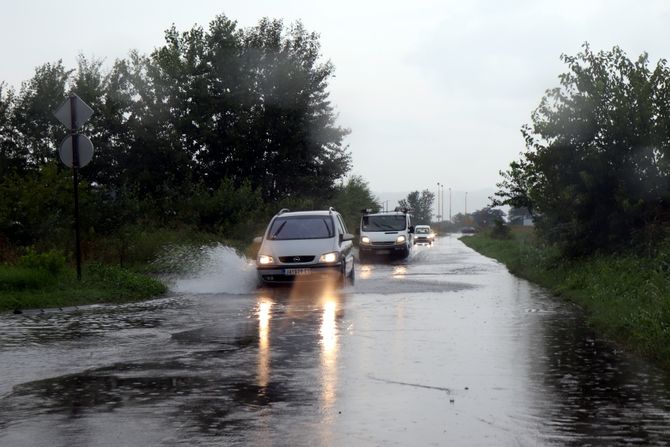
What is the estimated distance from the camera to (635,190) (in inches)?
858

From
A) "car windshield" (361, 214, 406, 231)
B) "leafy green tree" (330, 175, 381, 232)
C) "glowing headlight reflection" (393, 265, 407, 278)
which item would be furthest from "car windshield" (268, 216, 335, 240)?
"leafy green tree" (330, 175, 381, 232)

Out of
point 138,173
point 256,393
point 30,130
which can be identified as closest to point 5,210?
point 256,393

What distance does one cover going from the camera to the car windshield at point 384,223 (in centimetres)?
3744

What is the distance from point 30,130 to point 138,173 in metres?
10.5

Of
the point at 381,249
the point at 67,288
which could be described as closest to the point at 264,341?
the point at 67,288

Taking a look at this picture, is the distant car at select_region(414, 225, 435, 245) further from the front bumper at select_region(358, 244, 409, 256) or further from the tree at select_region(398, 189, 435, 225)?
the tree at select_region(398, 189, 435, 225)

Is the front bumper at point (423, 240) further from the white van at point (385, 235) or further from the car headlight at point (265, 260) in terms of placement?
the car headlight at point (265, 260)

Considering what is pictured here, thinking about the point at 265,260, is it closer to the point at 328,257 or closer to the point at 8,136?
the point at 328,257

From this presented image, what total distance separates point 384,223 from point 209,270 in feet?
48.8

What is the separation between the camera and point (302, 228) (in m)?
20.5

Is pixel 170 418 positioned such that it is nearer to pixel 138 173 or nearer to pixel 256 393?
pixel 256 393

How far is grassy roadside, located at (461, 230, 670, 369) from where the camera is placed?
1054cm

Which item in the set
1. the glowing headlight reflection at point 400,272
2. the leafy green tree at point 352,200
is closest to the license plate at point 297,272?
the glowing headlight reflection at point 400,272

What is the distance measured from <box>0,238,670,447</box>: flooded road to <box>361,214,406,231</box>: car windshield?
2228 cm
